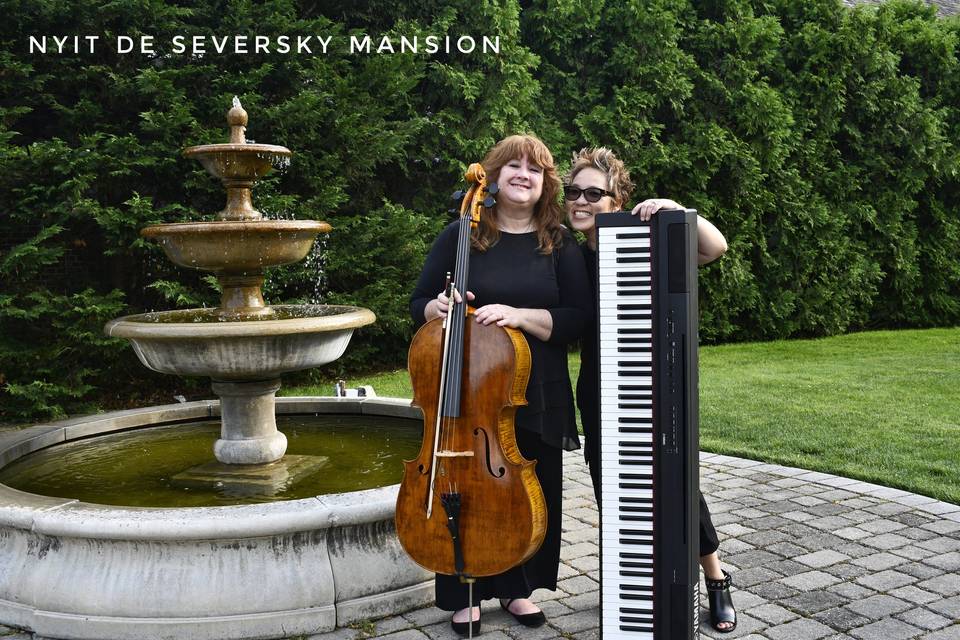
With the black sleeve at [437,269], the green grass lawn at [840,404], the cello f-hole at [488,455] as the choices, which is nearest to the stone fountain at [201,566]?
the cello f-hole at [488,455]

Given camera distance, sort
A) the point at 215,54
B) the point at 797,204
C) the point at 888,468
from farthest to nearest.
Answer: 1. the point at 797,204
2. the point at 215,54
3. the point at 888,468

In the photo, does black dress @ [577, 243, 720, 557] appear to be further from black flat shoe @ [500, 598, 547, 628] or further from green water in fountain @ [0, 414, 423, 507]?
green water in fountain @ [0, 414, 423, 507]

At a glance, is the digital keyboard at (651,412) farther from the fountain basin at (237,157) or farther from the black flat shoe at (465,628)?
the fountain basin at (237,157)

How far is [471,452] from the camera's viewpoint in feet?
9.45

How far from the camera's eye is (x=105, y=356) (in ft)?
26.0

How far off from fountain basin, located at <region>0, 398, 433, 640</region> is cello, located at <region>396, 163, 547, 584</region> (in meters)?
0.52

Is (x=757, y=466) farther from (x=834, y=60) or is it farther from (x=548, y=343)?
(x=834, y=60)

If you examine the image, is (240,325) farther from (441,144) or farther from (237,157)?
(441,144)

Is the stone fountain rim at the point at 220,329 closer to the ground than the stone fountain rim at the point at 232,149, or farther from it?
closer to the ground

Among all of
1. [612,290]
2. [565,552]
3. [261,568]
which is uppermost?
[612,290]

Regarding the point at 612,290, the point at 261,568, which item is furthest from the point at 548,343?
the point at 261,568

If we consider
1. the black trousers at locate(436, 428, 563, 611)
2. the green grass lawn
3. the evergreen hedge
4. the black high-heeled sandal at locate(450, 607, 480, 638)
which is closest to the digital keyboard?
the black trousers at locate(436, 428, 563, 611)

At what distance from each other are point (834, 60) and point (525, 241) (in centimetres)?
1122

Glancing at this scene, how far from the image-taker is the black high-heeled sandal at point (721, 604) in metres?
3.25
